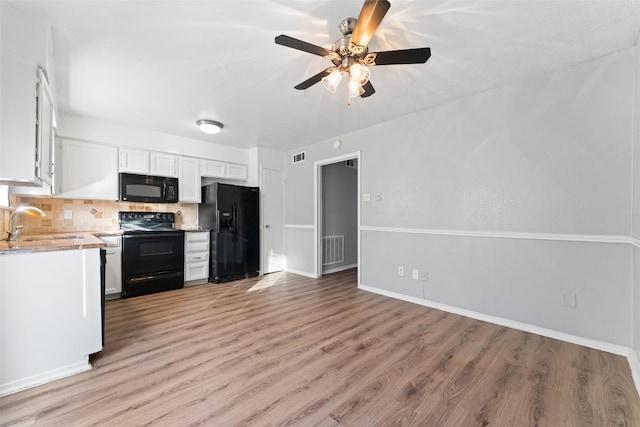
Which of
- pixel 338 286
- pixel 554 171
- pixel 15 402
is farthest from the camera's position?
pixel 338 286

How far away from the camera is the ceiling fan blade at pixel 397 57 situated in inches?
65.3

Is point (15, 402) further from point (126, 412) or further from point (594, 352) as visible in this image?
point (594, 352)

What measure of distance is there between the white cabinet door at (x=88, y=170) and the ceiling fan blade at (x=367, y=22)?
3.74m

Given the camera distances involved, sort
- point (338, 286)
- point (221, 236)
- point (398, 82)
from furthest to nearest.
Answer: point (221, 236)
point (338, 286)
point (398, 82)

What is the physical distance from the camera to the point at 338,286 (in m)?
4.06

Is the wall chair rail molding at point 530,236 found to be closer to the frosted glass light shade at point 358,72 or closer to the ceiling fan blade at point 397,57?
the ceiling fan blade at point 397,57

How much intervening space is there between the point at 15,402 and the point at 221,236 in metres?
2.93

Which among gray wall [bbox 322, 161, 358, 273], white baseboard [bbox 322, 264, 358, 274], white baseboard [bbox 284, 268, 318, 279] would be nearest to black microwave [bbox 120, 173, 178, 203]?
white baseboard [bbox 284, 268, 318, 279]

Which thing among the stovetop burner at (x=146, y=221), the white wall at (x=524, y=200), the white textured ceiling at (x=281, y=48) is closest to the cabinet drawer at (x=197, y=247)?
the stovetop burner at (x=146, y=221)

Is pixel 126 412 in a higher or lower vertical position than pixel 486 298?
lower

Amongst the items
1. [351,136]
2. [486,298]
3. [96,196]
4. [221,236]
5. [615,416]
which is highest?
[351,136]

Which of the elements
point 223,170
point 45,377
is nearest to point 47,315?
point 45,377

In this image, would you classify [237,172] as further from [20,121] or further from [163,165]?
[20,121]

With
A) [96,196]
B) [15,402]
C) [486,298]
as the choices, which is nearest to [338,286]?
[486,298]
